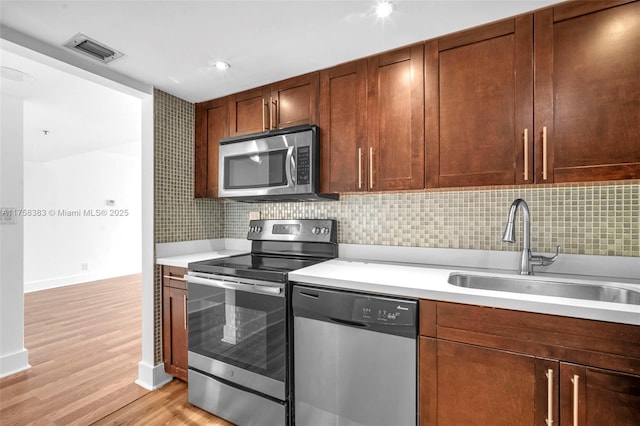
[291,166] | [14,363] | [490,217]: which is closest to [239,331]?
[291,166]

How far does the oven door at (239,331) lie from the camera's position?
1709 mm

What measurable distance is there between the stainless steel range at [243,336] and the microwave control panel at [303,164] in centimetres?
45

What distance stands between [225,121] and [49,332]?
3.00m

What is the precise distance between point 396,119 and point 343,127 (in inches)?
13.3

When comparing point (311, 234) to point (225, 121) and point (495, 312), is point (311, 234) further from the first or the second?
point (495, 312)

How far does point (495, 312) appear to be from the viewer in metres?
1.22

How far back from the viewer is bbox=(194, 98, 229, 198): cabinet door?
99.2 inches

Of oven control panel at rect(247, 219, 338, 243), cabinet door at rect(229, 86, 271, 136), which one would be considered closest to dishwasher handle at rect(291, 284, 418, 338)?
oven control panel at rect(247, 219, 338, 243)

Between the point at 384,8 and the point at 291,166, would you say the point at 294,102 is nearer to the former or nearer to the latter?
the point at 291,166

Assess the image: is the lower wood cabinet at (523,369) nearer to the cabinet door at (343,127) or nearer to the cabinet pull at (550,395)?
the cabinet pull at (550,395)

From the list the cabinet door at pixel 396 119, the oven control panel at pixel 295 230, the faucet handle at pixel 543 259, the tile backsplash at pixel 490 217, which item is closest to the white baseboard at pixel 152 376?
the oven control panel at pixel 295 230

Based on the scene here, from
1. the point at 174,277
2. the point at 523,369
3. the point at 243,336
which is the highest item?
the point at 174,277

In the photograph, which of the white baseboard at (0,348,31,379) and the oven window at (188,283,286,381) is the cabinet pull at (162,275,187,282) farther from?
the white baseboard at (0,348,31,379)

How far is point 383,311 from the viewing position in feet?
4.65
